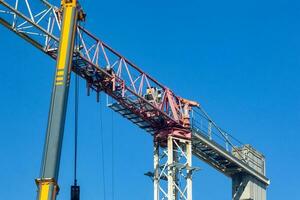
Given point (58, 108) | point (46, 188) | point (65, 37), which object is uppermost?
point (65, 37)

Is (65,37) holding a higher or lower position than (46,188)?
higher

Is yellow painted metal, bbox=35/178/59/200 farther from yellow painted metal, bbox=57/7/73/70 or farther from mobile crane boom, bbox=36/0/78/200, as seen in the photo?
yellow painted metal, bbox=57/7/73/70

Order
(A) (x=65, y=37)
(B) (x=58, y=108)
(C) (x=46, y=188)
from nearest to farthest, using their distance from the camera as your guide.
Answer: (C) (x=46, y=188)
(B) (x=58, y=108)
(A) (x=65, y=37)

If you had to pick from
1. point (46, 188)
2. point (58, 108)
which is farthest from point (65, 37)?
point (46, 188)

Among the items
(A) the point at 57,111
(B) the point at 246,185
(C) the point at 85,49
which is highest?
(C) the point at 85,49

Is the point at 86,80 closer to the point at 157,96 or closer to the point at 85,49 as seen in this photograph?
the point at 85,49

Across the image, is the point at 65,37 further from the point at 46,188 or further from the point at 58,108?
the point at 46,188

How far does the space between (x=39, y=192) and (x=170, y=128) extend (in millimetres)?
25943

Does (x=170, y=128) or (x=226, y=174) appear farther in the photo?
(x=226, y=174)

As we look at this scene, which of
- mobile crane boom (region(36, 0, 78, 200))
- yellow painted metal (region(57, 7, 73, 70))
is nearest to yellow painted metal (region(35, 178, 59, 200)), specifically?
mobile crane boom (region(36, 0, 78, 200))

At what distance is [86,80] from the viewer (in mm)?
53688

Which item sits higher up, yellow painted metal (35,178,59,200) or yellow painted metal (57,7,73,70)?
yellow painted metal (57,7,73,70)

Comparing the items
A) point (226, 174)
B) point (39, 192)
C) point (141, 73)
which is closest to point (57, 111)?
point (39, 192)

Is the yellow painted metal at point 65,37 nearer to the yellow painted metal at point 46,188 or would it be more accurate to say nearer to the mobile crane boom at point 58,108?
the mobile crane boom at point 58,108
